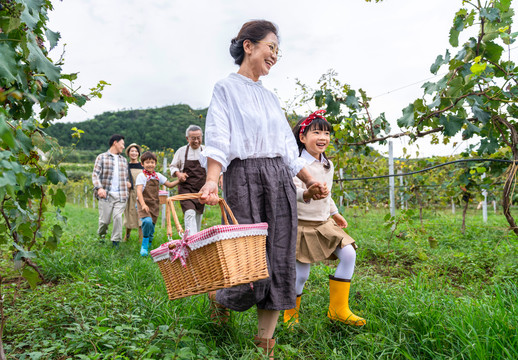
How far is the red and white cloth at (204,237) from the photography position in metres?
1.63

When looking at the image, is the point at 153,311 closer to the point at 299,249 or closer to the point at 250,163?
the point at 299,249

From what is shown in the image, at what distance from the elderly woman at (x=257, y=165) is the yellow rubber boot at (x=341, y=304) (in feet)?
2.02

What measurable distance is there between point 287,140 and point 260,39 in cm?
55

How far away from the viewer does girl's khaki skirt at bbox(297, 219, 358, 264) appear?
102 inches

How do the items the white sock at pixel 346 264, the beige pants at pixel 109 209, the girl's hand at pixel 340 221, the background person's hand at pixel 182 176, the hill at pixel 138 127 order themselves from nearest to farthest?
the white sock at pixel 346 264 < the girl's hand at pixel 340 221 < the background person's hand at pixel 182 176 < the beige pants at pixel 109 209 < the hill at pixel 138 127

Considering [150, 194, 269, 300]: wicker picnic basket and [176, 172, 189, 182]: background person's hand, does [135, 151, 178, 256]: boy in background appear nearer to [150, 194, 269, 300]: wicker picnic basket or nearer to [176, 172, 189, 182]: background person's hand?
[176, 172, 189, 182]: background person's hand

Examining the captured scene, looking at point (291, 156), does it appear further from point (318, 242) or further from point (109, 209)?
point (109, 209)

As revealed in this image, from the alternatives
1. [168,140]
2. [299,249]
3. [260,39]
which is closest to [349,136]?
[299,249]

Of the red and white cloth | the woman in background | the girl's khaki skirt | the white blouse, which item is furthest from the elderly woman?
the woman in background

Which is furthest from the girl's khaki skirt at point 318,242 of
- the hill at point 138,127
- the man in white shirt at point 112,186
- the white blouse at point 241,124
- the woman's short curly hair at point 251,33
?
the hill at point 138,127

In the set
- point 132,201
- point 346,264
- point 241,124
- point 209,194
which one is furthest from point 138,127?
point 209,194

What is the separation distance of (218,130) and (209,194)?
0.34 meters

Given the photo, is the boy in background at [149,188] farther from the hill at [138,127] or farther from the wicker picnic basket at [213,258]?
the hill at [138,127]

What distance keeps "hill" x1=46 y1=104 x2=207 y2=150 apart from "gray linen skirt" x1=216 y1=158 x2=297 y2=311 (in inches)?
1745
